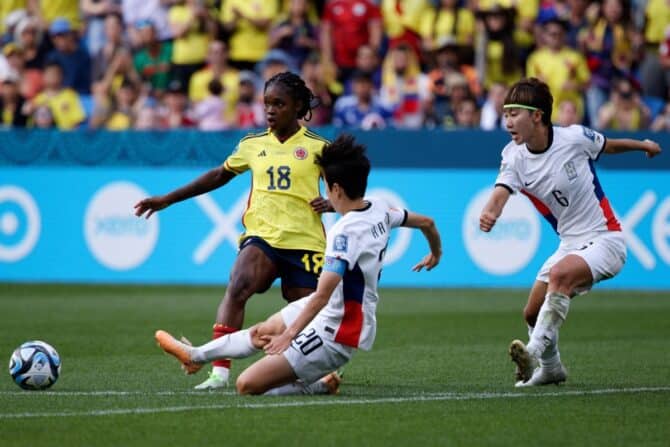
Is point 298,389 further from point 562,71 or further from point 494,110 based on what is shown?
point 562,71

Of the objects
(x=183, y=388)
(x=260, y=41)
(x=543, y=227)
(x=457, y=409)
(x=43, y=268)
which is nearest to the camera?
(x=457, y=409)

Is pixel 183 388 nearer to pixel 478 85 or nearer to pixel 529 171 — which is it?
pixel 529 171

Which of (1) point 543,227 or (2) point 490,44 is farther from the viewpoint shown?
(2) point 490,44

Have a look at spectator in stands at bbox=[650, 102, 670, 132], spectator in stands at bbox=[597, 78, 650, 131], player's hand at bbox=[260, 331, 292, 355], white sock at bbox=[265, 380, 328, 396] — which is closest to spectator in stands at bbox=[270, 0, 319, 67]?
spectator in stands at bbox=[597, 78, 650, 131]

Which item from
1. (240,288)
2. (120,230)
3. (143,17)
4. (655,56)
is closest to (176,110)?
(120,230)

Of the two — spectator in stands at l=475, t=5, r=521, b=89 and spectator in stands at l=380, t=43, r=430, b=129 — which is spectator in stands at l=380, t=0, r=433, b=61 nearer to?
spectator in stands at l=380, t=43, r=430, b=129

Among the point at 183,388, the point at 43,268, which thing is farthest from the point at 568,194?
the point at 43,268

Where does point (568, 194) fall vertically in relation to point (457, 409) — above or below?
above

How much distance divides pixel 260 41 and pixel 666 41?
6.15 m

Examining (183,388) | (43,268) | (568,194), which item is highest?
(568,194)

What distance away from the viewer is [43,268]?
792 inches

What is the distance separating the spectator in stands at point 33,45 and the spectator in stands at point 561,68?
8.11 m

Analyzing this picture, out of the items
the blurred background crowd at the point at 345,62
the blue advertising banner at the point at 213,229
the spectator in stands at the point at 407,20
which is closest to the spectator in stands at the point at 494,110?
the blurred background crowd at the point at 345,62

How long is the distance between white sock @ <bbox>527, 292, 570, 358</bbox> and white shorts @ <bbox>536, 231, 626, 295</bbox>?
9.6 inches
